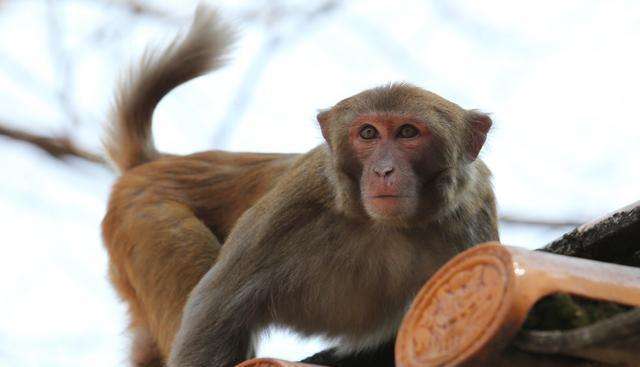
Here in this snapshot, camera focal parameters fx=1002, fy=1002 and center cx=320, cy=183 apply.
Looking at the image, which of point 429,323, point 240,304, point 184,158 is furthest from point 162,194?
point 429,323

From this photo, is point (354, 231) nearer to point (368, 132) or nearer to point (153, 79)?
point (368, 132)

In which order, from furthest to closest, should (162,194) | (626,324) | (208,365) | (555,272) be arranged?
1. (162,194)
2. (208,365)
3. (555,272)
4. (626,324)

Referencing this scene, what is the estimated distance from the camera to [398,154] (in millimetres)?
4844

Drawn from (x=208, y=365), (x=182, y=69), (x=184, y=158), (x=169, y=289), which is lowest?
(x=208, y=365)

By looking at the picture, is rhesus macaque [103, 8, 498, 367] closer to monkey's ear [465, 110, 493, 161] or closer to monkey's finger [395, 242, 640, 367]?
monkey's ear [465, 110, 493, 161]

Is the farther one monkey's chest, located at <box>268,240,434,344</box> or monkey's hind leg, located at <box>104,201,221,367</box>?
monkey's hind leg, located at <box>104,201,221,367</box>

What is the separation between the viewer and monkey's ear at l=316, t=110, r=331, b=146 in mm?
5383

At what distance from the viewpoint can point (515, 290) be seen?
2.68 meters

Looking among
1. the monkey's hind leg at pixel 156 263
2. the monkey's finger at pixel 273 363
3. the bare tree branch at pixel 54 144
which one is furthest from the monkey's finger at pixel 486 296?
the bare tree branch at pixel 54 144

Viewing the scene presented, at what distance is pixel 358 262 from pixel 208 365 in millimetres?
950

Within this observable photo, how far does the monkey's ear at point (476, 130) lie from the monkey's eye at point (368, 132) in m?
0.64

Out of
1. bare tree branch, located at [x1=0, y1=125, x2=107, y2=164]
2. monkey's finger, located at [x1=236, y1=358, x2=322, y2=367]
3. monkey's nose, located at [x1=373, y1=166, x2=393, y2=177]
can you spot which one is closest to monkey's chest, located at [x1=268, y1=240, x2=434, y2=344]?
monkey's nose, located at [x1=373, y1=166, x2=393, y2=177]

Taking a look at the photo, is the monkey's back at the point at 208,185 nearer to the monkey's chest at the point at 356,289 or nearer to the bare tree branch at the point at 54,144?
the monkey's chest at the point at 356,289

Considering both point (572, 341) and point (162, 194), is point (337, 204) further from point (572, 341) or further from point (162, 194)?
point (572, 341)
